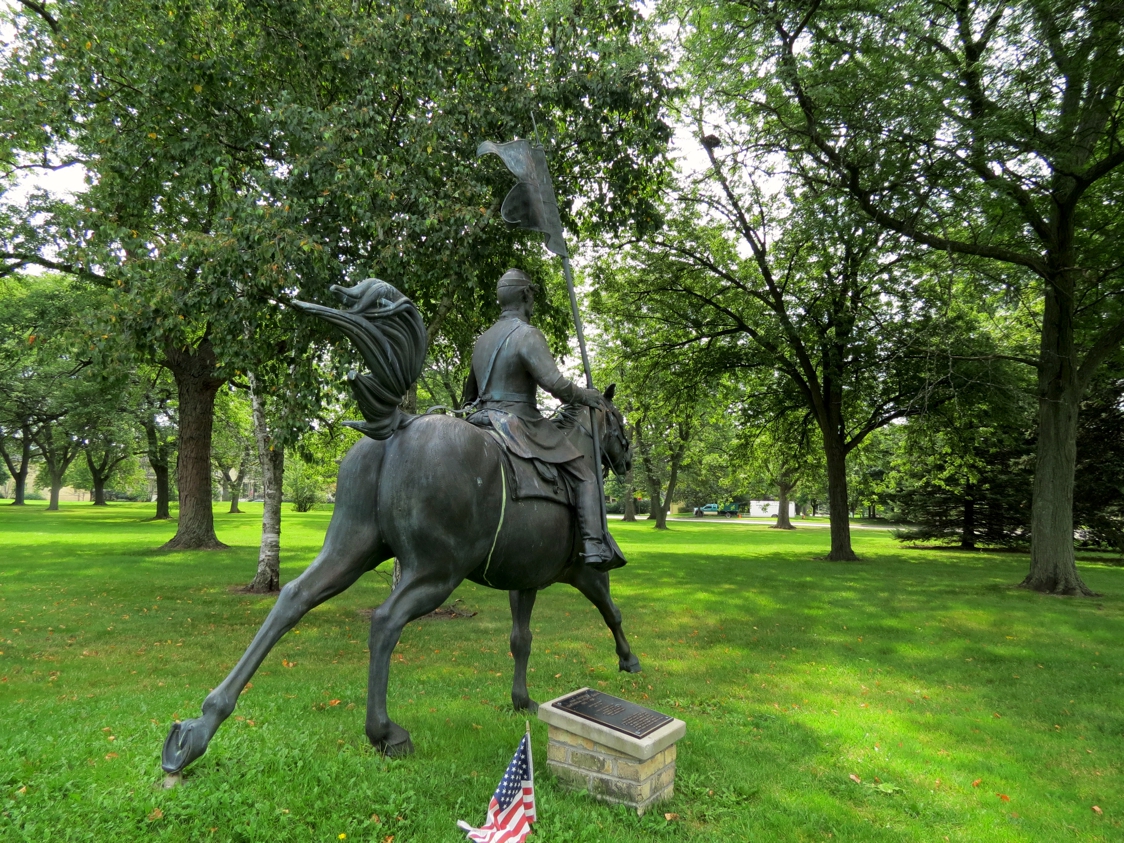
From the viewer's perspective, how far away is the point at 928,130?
438 inches

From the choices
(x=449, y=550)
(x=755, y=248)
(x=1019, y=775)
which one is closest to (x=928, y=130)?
(x=755, y=248)

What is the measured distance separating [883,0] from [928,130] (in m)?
2.46

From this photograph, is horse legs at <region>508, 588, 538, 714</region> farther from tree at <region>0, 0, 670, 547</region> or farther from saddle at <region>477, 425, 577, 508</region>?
tree at <region>0, 0, 670, 547</region>

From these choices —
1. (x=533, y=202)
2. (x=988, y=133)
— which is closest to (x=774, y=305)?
(x=988, y=133)

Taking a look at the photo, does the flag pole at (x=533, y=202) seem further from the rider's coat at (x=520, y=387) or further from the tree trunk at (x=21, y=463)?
the tree trunk at (x=21, y=463)

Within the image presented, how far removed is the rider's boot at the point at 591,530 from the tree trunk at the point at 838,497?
1720 centimetres

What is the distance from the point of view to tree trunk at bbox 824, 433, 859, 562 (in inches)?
800

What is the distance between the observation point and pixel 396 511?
4184 mm

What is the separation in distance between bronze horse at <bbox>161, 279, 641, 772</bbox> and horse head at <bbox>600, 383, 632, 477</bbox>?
128 cm

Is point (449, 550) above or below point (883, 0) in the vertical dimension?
below

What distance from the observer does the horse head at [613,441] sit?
5.61 metres

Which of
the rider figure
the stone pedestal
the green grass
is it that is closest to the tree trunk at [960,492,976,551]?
the green grass

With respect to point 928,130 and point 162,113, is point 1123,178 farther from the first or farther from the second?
point 162,113

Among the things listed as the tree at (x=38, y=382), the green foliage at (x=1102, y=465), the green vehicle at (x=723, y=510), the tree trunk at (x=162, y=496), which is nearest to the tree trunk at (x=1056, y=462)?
the green foliage at (x=1102, y=465)
